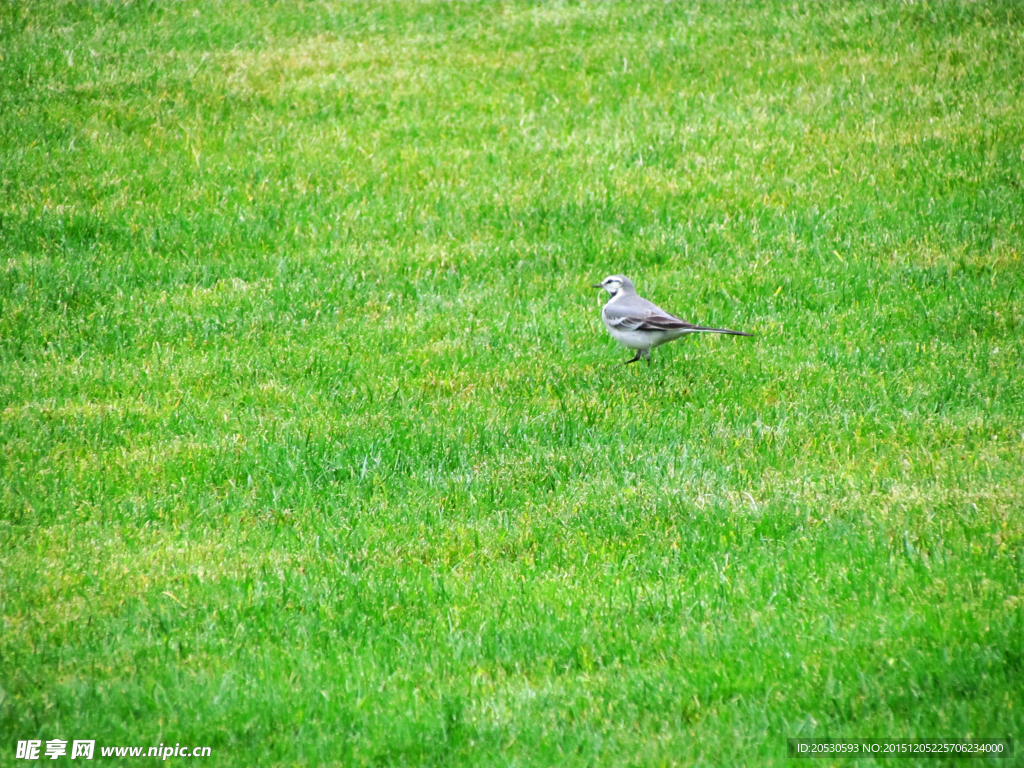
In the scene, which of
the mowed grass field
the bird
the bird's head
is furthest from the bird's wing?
the mowed grass field

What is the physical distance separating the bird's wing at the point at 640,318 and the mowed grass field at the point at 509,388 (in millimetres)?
646

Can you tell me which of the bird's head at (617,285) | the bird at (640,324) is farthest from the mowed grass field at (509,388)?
the bird's head at (617,285)

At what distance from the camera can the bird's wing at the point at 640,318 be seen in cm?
1055

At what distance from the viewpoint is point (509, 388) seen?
10.6 m

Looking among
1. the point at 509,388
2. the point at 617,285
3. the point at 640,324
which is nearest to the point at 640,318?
the point at 640,324

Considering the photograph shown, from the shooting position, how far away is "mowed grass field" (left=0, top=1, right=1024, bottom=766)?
5.89m

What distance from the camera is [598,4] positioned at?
23422 millimetres

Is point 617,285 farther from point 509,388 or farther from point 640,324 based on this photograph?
point 509,388

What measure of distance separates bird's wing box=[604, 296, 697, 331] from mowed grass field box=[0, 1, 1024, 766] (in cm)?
65

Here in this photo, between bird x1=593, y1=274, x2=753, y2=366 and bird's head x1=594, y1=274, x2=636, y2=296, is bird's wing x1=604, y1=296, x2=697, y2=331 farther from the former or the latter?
bird's head x1=594, y1=274, x2=636, y2=296

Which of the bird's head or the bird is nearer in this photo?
the bird

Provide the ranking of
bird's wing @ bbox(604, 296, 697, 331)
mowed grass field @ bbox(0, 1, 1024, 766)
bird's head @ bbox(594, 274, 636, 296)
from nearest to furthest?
mowed grass field @ bbox(0, 1, 1024, 766) → bird's wing @ bbox(604, 296, 697, 331) → bird's head @ bbox(594, 274, 636, 296)

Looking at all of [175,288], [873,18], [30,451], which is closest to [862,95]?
[873,18]

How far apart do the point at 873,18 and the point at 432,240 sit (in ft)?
38.8
